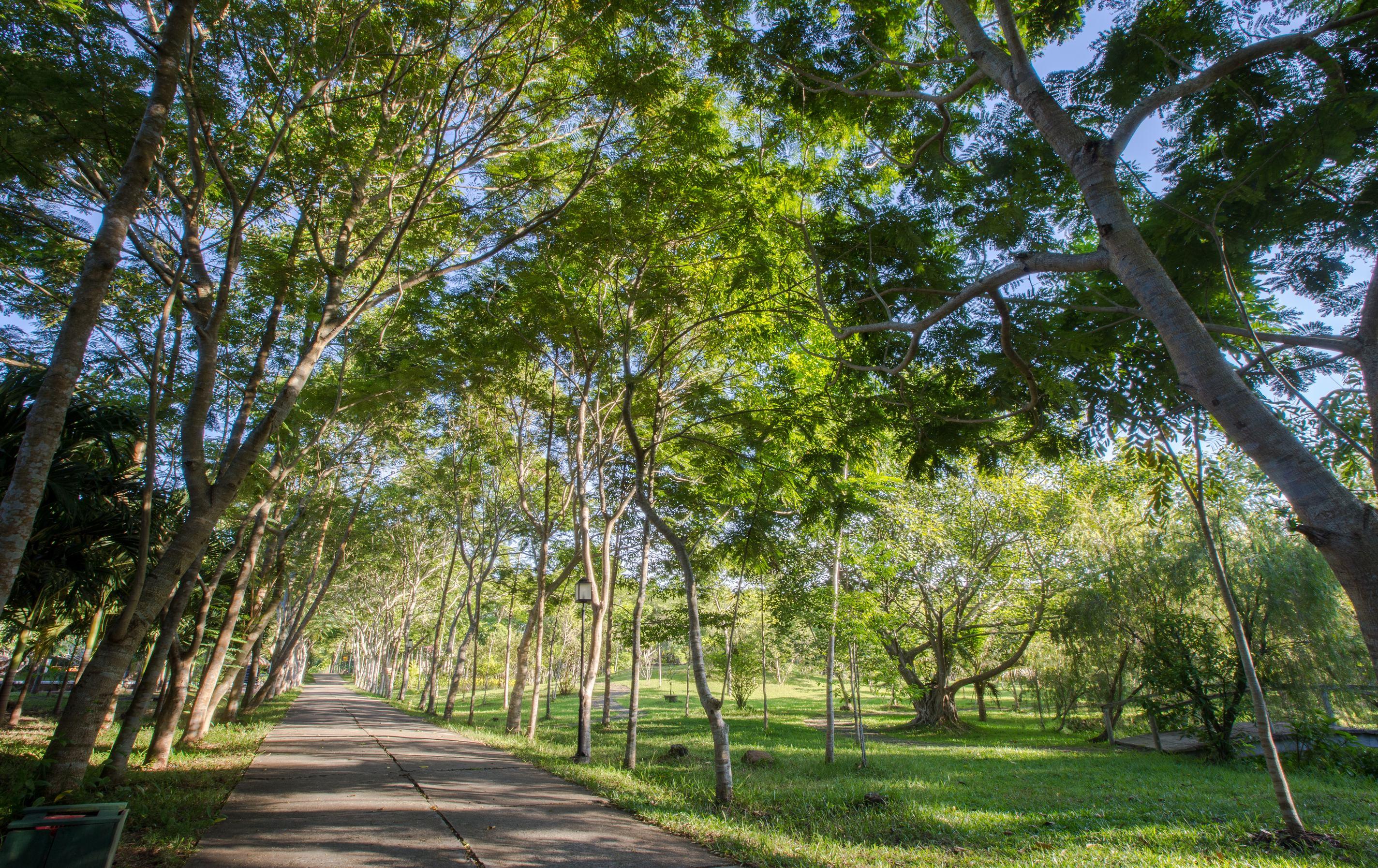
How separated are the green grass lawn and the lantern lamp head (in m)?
2.66

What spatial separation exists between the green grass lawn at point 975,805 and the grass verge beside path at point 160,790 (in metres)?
4.31

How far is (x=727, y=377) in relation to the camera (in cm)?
1154

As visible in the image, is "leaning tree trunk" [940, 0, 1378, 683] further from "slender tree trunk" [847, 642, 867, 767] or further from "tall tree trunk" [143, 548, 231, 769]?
"tall tree trunk" [143, 548, 231, 769]

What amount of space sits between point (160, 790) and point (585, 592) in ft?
19.3

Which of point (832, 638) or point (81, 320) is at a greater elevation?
point (81, 320)

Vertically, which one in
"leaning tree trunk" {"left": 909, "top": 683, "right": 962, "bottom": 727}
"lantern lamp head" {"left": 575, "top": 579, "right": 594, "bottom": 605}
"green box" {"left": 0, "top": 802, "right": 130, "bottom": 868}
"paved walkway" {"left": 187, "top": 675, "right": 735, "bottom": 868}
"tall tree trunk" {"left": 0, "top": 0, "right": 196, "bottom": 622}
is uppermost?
"tall tree trunk" {"left": 0, "top": 0, "right": 196, "bottom": 622}

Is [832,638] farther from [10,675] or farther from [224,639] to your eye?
[10,675]

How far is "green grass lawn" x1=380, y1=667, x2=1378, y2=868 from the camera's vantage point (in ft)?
19.7

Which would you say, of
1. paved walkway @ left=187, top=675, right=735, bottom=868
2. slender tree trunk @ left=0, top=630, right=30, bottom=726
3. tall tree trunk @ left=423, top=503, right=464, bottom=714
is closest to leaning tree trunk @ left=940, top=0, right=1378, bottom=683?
paved walkway @ left=187, top=675, right=735, bottom=868

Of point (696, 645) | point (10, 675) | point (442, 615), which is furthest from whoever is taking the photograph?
point (442, 615)

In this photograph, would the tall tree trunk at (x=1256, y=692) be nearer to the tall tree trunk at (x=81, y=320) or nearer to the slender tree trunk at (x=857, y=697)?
the slender tree trunk at (x=857, y=697)

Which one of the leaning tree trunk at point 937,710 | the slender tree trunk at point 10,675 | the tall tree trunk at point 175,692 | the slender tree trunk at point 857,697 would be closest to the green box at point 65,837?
the tall tree trunk at point 175,692

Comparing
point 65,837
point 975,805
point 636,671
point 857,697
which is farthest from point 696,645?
point 857,697

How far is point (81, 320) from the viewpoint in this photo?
4.67 meters
